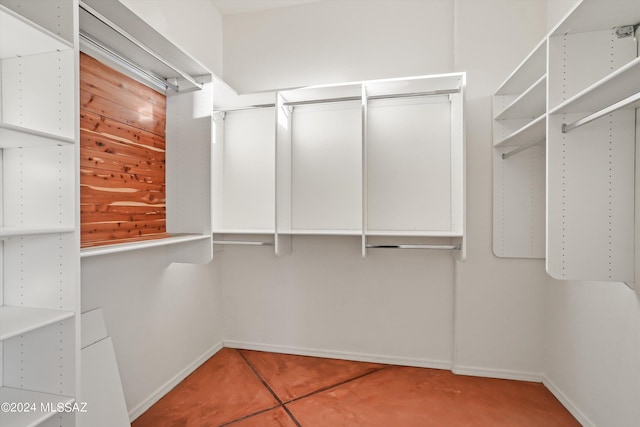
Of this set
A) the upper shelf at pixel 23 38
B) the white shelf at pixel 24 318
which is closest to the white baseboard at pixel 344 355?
Result: the white shelf at pixel 24 318

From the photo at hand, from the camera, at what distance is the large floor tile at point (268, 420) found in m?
2.09

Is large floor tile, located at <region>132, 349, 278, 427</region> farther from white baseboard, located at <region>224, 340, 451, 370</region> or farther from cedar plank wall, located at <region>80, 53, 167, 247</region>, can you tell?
cedar plank wall, located at <region>80, 53, 167, 247</region>

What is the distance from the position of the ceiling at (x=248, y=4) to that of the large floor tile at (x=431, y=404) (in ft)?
10.3

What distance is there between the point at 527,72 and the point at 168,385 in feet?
10.4

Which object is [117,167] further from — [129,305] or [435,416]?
[435,416]

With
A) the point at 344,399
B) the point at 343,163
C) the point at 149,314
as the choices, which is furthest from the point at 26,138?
the point at 344,399

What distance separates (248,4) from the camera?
3066mm

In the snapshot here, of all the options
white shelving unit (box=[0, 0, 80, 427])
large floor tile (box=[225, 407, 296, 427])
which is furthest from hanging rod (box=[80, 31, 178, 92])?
large floor tile (box=[225, 407, 296, 427])

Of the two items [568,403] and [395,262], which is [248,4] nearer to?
[395,262]

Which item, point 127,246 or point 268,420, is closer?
point 127,246

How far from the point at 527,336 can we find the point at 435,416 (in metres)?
1.03

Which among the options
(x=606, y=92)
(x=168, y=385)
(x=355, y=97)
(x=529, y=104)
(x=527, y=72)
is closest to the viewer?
(x=606, y=92)

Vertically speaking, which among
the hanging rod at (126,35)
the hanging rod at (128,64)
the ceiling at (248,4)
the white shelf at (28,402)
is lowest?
the white shelf at (28,402)

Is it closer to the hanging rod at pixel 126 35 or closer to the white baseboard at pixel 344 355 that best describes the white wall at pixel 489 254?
the white baseboard at pixel 344 355
